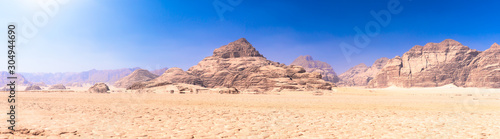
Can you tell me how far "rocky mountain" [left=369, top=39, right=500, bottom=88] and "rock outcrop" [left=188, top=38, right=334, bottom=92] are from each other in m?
72.0

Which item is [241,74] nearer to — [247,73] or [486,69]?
[247,73]

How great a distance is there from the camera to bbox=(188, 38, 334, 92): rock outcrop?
57094 millimetres

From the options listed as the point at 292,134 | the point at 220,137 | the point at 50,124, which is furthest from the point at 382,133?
the point at 50,124

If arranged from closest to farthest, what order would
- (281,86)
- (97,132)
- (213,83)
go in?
(97,132)
(281,86)
(213,83)

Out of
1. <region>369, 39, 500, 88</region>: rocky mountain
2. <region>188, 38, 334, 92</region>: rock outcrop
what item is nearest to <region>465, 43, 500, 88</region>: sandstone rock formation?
<region>369, 39, 500, 88</region>: rocky mountain

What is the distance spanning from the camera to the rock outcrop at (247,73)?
57094 millimetres

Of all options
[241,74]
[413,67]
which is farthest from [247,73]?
[413,67]

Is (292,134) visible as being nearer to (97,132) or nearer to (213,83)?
(97,132)

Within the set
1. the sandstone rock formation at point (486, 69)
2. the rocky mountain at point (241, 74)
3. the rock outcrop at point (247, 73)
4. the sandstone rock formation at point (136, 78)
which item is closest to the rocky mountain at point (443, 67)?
the sandstone rock formation at point (486, 69)

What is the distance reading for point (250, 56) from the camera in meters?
119

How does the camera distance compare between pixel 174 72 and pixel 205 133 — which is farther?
pixel 174 72

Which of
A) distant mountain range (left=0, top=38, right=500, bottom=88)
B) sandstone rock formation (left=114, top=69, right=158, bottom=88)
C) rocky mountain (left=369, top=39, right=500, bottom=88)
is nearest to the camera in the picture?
distant mountain range (left=0, top=38, right=500, bottom=88)

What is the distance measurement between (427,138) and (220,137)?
557cm

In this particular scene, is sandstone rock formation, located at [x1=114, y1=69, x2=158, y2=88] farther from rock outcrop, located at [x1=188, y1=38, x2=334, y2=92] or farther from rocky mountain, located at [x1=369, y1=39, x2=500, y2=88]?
rocky mountain, located at [x1=369, y1=39, x2=500, y2=88]
